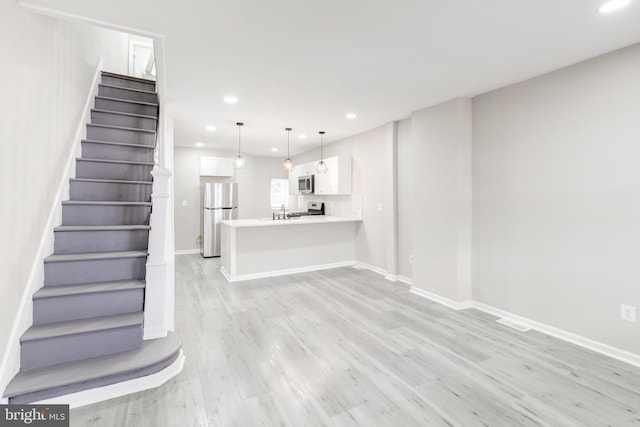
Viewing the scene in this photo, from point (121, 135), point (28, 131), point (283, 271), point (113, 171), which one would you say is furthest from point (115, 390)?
point (283, 271)

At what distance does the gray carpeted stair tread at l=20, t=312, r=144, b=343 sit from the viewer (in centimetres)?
194

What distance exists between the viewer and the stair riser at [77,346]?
6.27 feet

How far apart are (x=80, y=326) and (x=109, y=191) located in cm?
149

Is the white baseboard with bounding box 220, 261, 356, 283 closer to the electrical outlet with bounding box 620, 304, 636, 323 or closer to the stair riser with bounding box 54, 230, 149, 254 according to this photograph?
the stair riser with bounding box 54, 230, 149, 254

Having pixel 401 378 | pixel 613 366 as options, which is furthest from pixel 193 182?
pixel 613 366

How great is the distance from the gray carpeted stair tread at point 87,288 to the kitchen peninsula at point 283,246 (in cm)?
216

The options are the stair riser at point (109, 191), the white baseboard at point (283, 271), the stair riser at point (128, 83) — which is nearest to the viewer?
the stair riser at point (109, 191)

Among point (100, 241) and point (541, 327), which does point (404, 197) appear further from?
point (100, 241)

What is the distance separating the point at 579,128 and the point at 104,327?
13.8 ft

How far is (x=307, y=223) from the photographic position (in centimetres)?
511

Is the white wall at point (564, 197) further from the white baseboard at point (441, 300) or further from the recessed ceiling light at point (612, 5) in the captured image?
the recessed ceiling light at point (612, 5)

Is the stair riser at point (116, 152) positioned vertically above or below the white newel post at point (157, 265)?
above

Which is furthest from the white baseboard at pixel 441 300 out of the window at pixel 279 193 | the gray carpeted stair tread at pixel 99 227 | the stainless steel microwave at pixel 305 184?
the window at pixel 279 193

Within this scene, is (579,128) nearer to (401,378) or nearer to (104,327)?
(401,378)
